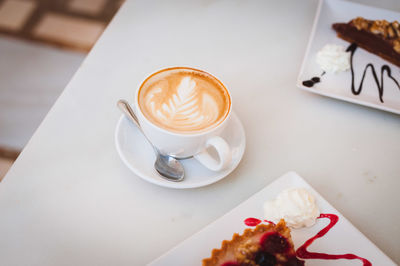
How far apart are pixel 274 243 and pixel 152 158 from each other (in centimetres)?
37

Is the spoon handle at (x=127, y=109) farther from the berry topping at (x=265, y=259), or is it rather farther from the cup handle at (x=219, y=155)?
the berry topping at (x=265, y=259)

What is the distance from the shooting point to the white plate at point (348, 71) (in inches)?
45.1

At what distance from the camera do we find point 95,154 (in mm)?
954

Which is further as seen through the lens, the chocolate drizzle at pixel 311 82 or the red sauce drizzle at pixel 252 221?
the chocolate drizzle at pixel 311 82

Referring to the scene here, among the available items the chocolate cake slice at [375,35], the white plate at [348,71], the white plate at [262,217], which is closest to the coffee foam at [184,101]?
the white plate at [262,217]

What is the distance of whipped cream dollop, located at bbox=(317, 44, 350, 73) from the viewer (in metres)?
1.22

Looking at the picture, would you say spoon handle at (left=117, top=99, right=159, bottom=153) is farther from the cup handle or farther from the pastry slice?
the pastry slice

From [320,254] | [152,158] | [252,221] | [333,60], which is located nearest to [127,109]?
[152,158]

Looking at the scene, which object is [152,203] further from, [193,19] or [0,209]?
[193,19]

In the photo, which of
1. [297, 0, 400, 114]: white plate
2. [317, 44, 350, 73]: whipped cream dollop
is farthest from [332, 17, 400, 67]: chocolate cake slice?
[317, 44, 350, 73]: whipped cream dollop

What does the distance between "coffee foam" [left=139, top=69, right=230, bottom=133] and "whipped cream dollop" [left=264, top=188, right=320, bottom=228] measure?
0.24 m

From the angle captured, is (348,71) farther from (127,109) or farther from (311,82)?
(127,109)

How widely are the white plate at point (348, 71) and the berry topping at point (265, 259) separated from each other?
59 centimetres

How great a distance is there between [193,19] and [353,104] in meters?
0.70
